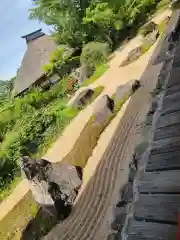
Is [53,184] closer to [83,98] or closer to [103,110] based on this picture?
[103,110]

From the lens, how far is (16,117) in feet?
66.2

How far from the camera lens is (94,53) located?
2303cm

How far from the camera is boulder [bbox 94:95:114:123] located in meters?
12.6

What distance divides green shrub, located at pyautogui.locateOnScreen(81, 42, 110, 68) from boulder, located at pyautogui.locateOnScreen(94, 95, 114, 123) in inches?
355

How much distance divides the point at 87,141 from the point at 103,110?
4.55ft

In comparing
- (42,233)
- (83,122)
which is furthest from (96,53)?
(42,233)

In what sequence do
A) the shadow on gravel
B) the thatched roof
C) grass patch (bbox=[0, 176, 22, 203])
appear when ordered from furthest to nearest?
the thatched roof → grass patch (bbox=[0, 176, 22, 203]) → the shadow on gravel

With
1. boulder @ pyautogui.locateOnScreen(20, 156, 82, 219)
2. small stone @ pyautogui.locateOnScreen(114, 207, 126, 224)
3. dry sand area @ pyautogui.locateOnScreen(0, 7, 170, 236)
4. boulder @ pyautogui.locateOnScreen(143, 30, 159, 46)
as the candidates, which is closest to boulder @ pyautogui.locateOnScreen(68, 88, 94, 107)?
dry sand area @ pyautogui.locateOnScreen(0, 7, 170, 236)

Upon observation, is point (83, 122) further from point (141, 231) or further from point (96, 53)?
point (141, 231)

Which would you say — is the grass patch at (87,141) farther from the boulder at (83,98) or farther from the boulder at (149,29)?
the boulder at (149,29)

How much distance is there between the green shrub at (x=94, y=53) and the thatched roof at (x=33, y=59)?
18.0 ft

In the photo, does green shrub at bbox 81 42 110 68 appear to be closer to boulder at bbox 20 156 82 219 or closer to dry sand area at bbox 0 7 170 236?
dry sand area at bbox 0 7 170 236

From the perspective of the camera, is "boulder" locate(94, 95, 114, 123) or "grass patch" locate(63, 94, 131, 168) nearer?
"grass patch" locate(63, 94, 131, 168)

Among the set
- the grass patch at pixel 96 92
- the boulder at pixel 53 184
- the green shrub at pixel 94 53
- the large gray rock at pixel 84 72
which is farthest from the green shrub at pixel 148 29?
the boulder at pixel 53 184
